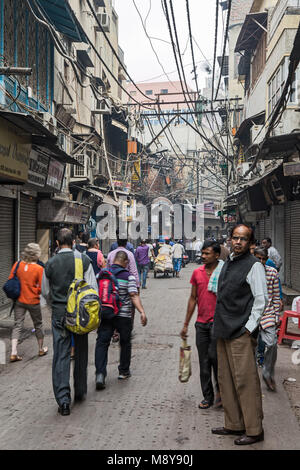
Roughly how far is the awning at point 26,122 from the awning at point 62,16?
545 cm

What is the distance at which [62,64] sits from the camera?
1712 centimetres

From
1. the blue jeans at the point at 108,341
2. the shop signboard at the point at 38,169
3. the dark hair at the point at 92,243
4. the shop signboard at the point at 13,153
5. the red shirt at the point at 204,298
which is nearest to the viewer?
the red shirt at the point at 204,298

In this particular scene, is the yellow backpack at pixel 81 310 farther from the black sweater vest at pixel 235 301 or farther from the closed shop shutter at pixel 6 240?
the closed shop shutter at pixel 6 240

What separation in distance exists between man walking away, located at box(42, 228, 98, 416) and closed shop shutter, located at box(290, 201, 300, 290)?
976cm

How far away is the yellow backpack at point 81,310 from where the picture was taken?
5.01 m

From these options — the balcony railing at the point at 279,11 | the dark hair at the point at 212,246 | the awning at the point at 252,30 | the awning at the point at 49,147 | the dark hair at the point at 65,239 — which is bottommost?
the dark hair at the point at 212,246

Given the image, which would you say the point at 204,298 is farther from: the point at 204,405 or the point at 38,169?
the point at 38,169

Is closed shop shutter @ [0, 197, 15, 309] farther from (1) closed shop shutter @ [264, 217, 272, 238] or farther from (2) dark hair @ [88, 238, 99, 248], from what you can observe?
(1) closed shop shutter @ [264, 217, 272, 238]

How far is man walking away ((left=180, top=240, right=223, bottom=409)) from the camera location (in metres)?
5.20

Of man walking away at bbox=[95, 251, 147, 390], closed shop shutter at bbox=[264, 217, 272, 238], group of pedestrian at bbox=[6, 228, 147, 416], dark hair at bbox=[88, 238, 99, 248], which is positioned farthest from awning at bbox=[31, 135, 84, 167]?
closed shop shutter at bbox=[264, 217, 272, 238]

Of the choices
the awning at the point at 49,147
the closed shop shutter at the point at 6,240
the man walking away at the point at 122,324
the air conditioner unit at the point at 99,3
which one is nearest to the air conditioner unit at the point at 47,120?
the awning at the point at 49,147

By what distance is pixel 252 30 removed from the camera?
20172 mm
